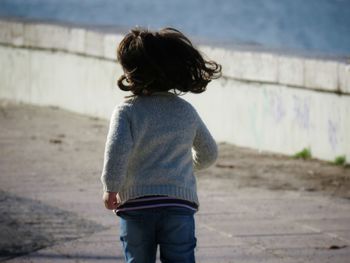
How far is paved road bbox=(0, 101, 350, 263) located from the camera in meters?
5.09

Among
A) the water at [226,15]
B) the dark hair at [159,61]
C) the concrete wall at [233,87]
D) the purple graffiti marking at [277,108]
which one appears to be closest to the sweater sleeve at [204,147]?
the dark hair at [159,61]

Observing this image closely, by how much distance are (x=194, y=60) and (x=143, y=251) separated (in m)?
0.73

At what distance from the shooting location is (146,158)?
138 inches

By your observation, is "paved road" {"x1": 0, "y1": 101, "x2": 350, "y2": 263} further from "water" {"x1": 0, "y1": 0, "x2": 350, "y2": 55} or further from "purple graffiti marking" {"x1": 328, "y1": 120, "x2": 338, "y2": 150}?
"water" {"x1": 0, "y1": 0, "x2": 350, "y2": 55}

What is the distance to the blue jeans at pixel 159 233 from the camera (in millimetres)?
3461

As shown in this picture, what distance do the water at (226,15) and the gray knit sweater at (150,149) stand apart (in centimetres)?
1265

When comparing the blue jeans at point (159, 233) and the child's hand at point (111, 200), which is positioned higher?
the child's hand at point (111, 200)

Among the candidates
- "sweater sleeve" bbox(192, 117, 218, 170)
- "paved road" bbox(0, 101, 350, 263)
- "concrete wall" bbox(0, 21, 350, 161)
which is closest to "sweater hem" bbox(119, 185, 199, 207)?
"sweater sleeve" bbox(192, 117, 218, 170)

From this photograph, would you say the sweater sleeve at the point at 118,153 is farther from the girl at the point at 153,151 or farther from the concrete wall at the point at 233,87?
the concrete wall at the point at 233,87

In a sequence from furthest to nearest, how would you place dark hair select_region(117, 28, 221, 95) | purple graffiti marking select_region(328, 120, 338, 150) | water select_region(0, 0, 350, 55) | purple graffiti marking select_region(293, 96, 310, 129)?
water select_region(0, 0, 350, 55) < purple graffiti marking select_region(293, 96, 310, 129) < purple graffiti marking select_region(328, 120, 338, 150) < dark hair select_region(117, 28, 221, 95)

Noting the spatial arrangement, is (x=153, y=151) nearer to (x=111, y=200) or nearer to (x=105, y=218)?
(x=111, y=200)

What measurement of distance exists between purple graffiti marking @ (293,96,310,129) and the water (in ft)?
26.8

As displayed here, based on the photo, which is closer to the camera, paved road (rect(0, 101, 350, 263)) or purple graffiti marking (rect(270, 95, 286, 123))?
paved road (rect(0, 101, 350, 263))

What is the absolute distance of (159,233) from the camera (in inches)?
137
